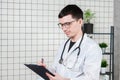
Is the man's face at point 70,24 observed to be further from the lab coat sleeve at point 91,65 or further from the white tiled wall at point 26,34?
the white tiled wall at point 26,34

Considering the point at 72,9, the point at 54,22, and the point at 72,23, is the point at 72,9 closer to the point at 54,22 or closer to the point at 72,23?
the point at 72,23

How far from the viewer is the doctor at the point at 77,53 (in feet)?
4.90

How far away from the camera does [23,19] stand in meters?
3.58

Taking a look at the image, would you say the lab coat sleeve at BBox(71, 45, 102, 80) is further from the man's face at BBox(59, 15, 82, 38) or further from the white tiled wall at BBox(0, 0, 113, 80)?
the white tiled wall at BBox(0, 0, 113, 80)

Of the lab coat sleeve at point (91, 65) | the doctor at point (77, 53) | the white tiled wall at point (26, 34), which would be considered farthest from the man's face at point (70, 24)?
the white tiled wall at point (26, 34)

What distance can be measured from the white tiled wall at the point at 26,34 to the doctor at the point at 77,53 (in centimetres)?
201

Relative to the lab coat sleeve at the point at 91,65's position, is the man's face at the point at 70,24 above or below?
above

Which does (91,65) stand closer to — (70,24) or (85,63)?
(85,63)

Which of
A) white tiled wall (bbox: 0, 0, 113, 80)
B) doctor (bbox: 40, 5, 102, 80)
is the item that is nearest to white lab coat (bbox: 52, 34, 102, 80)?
doctor (bbox: 40, 5, 102, 80)

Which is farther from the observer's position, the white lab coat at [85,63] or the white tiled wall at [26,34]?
the white tiled wall at [26,34]

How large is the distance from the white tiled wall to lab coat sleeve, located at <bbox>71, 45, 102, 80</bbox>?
218 centimetres

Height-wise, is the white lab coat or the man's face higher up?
the man's face

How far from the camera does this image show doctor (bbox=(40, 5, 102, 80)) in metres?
1.49

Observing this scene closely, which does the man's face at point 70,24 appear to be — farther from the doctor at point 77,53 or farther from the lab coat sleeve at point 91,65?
the lab coat sleeve at point 91,65
